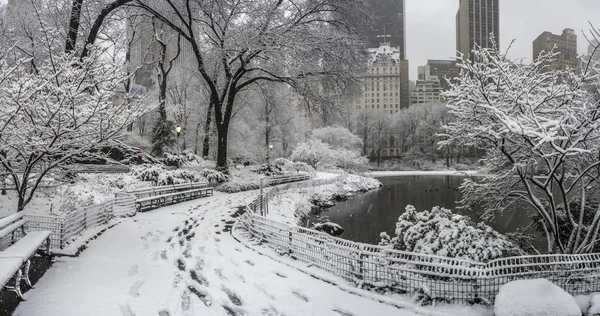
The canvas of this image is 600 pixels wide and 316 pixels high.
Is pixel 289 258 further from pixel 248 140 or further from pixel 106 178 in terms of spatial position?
pixel 248 140

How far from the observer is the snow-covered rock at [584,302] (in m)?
6.68

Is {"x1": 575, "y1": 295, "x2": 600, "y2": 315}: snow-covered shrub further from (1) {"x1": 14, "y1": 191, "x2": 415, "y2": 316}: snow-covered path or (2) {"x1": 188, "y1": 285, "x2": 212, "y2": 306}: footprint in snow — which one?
(2) {"x1": 188, "y1": 285, "x2": 212, "y2": 306}: footprint in snow

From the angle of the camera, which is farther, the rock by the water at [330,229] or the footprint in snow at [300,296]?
the rock by the water at [330,229]

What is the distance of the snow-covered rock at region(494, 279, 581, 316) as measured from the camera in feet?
19.3

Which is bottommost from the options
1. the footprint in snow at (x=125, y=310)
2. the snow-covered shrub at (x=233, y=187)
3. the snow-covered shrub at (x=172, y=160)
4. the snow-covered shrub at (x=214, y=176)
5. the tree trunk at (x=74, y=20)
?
the footprint in snow at (x=125, y=310)

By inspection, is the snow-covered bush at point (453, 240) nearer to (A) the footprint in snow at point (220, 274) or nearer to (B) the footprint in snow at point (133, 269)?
(A) the footprint in snow at point (220, 274)

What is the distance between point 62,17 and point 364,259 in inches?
702

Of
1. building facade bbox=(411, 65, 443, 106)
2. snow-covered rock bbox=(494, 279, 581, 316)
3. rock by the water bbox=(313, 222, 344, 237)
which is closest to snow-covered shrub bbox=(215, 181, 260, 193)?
rock by the water bbox=(313, 222, 344, 237)

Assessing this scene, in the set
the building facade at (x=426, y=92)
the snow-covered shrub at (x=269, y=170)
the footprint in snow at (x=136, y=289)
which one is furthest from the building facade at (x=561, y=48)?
the building facade at (x=426, y=92)

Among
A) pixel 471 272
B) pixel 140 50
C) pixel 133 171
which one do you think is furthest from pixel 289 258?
pixel 140 50

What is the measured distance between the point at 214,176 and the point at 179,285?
18.0m

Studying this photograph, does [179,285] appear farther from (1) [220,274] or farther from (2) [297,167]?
(2) [297,167]

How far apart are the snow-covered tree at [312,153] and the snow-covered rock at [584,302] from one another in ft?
142

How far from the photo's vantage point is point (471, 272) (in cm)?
678
